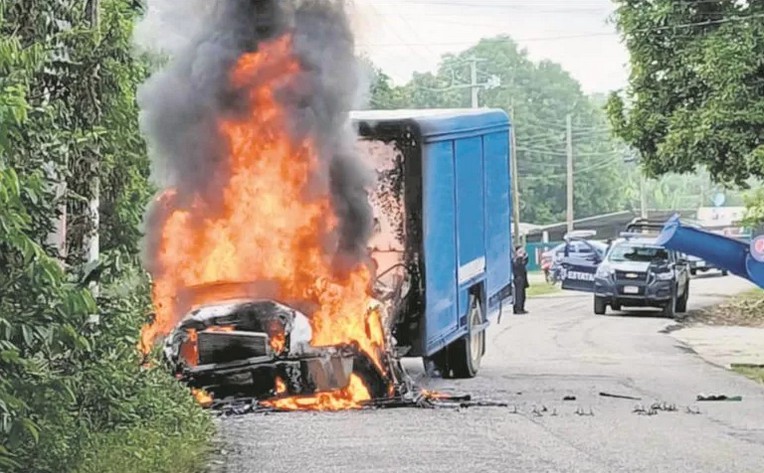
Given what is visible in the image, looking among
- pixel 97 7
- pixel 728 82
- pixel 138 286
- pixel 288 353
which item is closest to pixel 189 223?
pixel 288 353

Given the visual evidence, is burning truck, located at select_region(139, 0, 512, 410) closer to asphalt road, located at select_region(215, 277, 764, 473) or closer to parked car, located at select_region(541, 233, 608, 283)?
asphalt road, located at select_region(215, 277, 764, 473)

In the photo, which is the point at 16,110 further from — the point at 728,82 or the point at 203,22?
the point at 728,82

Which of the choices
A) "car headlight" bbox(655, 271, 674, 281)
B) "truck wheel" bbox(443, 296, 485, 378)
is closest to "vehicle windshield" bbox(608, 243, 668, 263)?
"car headlight" bbox(655, 271, 674, 281)

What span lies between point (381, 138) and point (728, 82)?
1486 cm

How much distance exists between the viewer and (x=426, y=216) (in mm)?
14664

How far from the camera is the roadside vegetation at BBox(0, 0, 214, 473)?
6.72 m

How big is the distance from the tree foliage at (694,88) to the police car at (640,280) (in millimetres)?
2311

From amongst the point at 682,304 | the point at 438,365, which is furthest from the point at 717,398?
the point at 682,304

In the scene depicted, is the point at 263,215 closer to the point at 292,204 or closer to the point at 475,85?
the point at 292,204

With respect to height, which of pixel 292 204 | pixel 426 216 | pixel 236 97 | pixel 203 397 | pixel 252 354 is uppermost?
pixel 236 97

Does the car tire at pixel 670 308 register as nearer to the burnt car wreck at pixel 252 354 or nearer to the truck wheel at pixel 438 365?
the truck wheel at pixel 438 365

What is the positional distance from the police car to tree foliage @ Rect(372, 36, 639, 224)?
40522 mm

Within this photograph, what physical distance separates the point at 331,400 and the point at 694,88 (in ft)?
58.2

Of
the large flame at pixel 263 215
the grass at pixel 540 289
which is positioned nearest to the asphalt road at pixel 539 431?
the large flame at pixel 263 215
